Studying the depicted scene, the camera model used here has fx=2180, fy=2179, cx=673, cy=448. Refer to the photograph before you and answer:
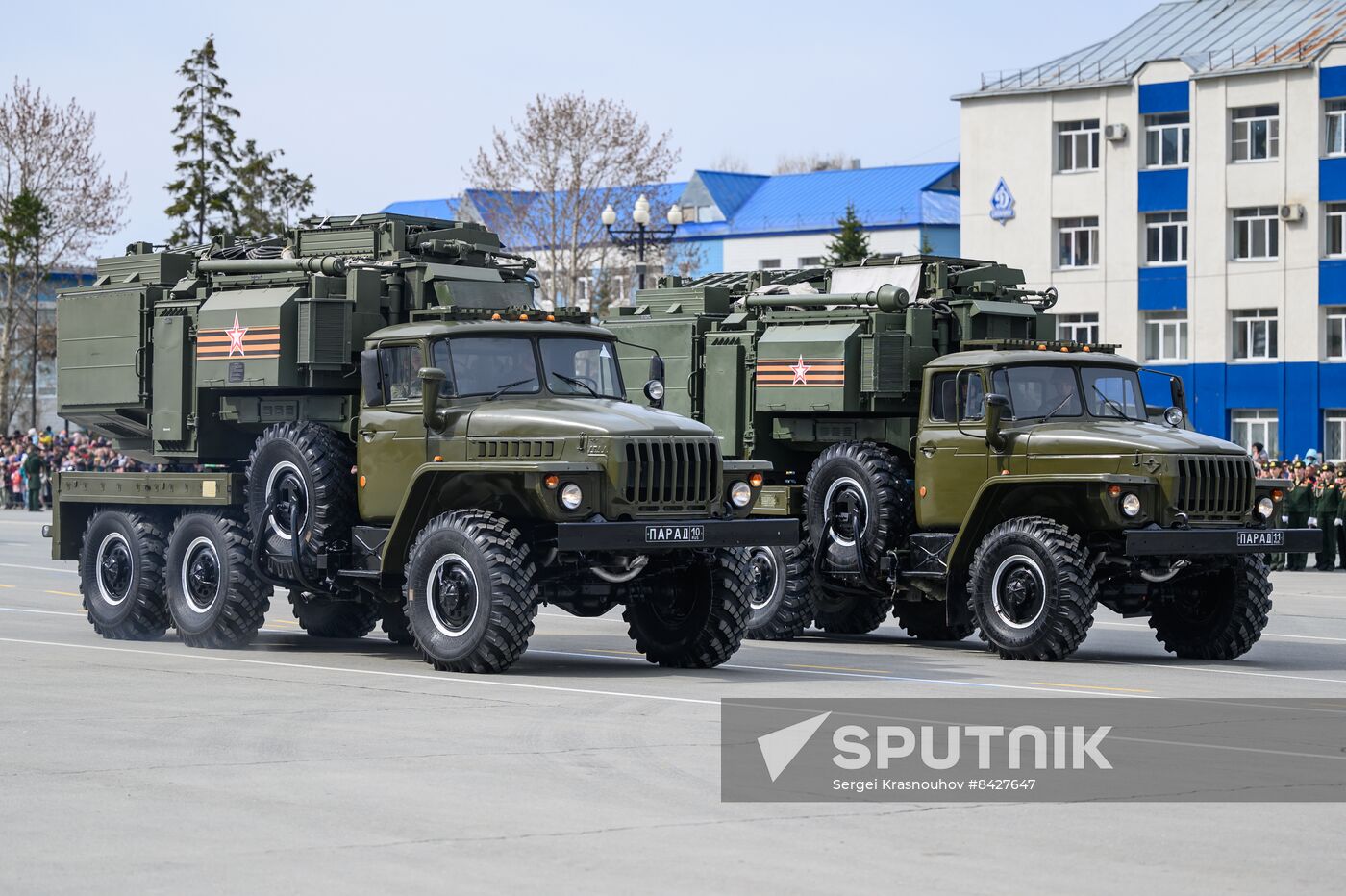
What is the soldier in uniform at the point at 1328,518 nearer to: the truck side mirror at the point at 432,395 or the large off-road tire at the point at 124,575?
the large off-road tire at the point at 124,575

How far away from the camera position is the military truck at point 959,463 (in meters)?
18.5

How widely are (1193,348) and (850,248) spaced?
11708mm

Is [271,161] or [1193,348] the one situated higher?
[271,161]

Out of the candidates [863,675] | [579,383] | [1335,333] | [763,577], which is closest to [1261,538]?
[863,675]

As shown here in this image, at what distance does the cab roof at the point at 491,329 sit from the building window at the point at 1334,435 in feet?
148

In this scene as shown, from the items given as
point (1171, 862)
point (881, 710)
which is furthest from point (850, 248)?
point (1171, 862)

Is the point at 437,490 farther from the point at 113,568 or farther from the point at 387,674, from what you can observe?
the point at 113,568

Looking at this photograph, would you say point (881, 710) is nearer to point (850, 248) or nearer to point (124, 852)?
point (124, 852)

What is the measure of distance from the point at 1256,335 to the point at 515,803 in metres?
53.8

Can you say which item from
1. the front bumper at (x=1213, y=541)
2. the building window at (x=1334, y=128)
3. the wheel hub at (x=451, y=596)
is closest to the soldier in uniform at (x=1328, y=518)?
the front bumper at (x=1213, y=541)

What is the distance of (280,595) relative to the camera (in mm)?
26812

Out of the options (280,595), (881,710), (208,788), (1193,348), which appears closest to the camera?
(208,788)

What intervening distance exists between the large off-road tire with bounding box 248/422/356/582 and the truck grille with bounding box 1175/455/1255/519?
23.2 ft

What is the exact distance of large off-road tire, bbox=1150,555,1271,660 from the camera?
19.0 meters
